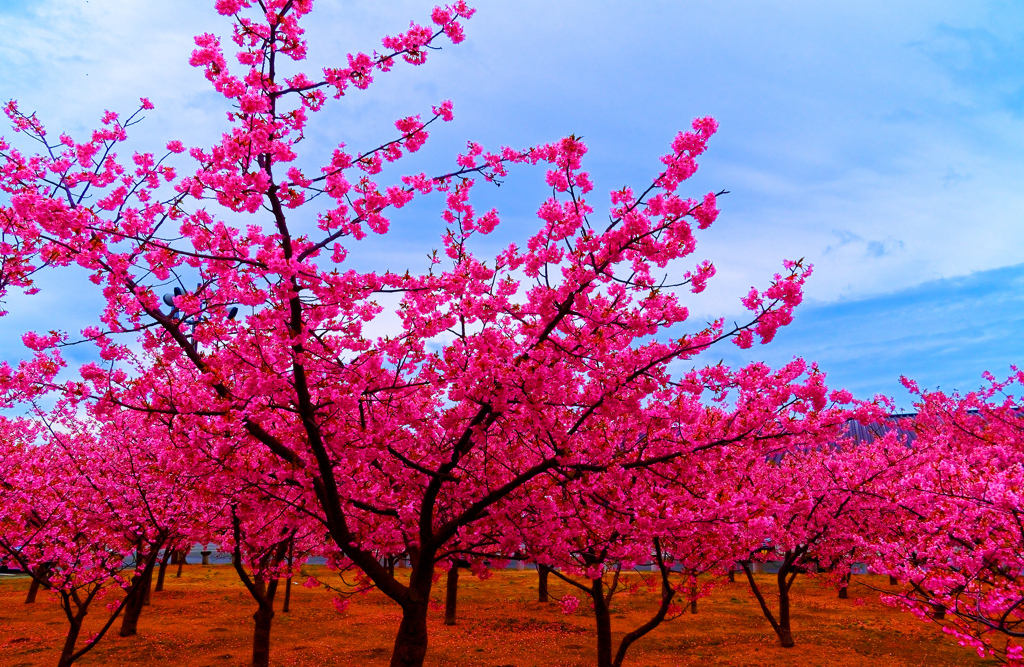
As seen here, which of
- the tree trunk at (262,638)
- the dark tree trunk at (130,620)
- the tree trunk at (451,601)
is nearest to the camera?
the tree trunk at (262,638)

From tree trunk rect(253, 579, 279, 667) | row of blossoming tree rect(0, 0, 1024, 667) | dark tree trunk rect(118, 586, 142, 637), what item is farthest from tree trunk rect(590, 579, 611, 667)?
dark tree trunk rect(118, 586, 142, 637)

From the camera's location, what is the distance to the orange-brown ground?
15648mm

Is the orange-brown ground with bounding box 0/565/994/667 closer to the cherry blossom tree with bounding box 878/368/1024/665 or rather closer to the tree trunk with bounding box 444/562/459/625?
the tree trunk with bounding box 444/562/459/625

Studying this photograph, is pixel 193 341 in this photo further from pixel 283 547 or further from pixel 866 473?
pixel 866 473

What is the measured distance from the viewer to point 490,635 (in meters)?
18.7

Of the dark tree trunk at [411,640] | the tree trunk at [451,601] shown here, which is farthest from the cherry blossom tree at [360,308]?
the tree trunk at [451,601]

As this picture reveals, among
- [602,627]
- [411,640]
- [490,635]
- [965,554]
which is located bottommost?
[490,635]

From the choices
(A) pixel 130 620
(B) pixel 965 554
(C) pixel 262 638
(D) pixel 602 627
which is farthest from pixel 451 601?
(B) pixel 965 554

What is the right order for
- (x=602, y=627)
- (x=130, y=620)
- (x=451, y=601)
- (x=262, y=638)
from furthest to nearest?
(x=451, y=601), (x=130, y=620), (x=262, y=638), (x=602, y=627)

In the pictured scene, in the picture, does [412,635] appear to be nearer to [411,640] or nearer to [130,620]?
[411,640]

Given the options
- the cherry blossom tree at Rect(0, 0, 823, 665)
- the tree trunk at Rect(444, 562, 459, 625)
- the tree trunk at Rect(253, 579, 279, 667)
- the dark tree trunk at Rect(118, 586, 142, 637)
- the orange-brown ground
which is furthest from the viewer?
the tree trunk at Rect(444, 562, 459, 625)

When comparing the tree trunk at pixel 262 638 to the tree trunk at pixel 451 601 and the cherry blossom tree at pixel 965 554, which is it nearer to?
the tree trunk at pixel 451 601

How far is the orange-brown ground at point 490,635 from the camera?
51.3 feet

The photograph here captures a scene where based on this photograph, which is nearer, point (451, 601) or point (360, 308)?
point (360, 308)
